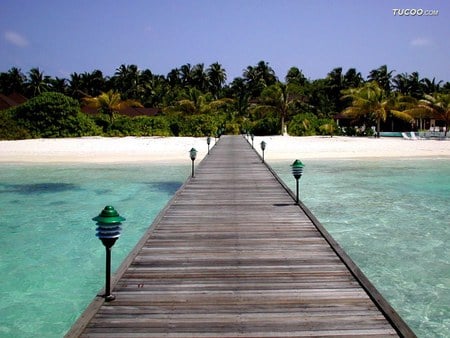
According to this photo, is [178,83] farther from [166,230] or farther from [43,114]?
[166,230]

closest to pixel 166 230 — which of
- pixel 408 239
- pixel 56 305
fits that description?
pixel 56 305

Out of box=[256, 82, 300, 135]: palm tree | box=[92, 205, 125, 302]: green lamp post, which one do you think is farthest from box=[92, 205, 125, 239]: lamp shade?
box=[256, 82, 300, 135]: palm tree

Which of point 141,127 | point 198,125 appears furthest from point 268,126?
point 141,127

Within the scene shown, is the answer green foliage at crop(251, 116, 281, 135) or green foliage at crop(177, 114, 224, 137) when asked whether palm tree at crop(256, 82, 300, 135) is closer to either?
green foliage at crop(251, 116, 281, 135)

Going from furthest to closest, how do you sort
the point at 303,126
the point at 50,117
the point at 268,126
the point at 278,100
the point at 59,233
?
the point at 268,126, the point at 278,100, the point at 303,126, the point at 50,117, the point at 59,233

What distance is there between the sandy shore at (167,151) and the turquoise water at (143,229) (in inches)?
172

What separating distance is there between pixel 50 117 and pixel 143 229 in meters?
35.5

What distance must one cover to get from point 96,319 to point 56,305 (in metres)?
3.30

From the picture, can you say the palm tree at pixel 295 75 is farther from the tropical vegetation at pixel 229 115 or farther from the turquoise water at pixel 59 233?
the turquoise water at pixel 59 233

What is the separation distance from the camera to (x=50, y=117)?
43.2m

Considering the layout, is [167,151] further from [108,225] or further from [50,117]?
[108,225]

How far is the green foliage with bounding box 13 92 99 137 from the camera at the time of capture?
42938 mm

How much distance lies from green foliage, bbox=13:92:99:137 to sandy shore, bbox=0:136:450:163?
734 cm

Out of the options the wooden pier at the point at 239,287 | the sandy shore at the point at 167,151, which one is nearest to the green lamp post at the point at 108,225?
the wooden pier at the point at 239,287
